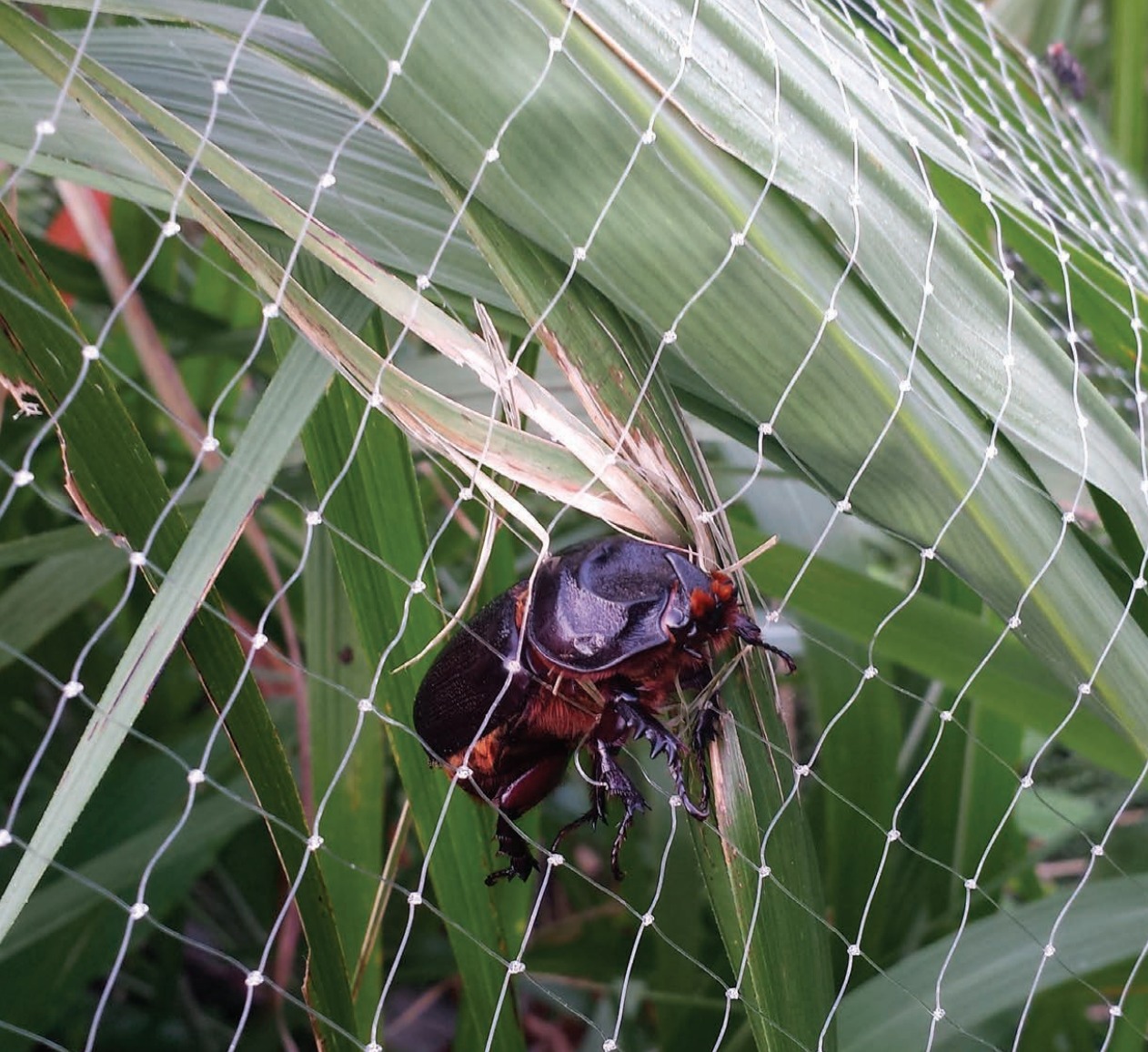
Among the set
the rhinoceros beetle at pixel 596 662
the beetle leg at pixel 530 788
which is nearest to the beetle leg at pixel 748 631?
the rhinoceros beetle at pixel 596 662

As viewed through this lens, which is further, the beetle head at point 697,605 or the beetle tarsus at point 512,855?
the beetle tarsus at point 512,855

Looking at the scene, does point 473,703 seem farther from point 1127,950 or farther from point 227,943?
point 227,943

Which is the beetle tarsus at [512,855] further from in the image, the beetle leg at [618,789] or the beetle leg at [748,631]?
the beetle leg at [748,631]

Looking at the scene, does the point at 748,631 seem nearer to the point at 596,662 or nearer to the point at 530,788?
the point at 596,662

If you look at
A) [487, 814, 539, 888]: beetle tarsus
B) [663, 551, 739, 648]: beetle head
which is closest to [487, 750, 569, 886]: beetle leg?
[487, 814, 539, 888]: beetle tarsus

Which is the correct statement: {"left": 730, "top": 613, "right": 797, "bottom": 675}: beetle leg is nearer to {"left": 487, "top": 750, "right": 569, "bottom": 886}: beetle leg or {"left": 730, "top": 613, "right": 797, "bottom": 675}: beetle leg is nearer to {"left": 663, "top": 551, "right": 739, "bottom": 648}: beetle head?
{"left": 663, "top": 551, "right": 739, "bottom": 648}: beetle head

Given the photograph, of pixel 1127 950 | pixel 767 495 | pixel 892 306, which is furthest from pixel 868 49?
pixel 1127 950

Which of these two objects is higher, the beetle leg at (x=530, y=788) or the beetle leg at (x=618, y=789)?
the beetle leg at (x=618, y=789)

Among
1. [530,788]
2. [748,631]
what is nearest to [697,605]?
[748,631]
